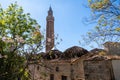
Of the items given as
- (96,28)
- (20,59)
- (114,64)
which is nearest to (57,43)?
(20,59)

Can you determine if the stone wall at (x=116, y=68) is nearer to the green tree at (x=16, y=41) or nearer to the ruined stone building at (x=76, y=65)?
the ruined stone building at (x=76, y=65)

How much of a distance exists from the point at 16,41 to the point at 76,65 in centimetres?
1313

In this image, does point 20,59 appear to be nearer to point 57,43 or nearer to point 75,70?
point 57,43

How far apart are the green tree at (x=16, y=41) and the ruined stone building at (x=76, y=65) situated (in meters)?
1.20

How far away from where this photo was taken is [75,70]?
27.6m

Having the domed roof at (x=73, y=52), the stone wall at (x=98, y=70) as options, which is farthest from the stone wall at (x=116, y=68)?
the domed roof at (x=73, y=52)

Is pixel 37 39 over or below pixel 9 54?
over

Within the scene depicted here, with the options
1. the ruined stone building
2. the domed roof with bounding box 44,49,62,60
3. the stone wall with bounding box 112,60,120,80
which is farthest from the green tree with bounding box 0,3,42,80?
Result: the domed roof with bounding box 44,49,62,60

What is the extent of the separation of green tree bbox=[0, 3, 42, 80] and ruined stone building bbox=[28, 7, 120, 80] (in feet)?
3.95

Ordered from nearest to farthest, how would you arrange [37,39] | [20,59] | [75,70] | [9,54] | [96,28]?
[96,28] → [9,54] → [20,59] → [37,39] → [75,70]

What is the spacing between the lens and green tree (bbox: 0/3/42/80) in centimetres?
1658

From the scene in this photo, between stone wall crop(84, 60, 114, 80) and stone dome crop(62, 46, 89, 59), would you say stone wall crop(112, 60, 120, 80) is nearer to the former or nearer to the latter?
stone wall crop(84, 60, 114, 80)

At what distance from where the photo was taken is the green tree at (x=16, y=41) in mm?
16578

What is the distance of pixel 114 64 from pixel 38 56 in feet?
24.0
